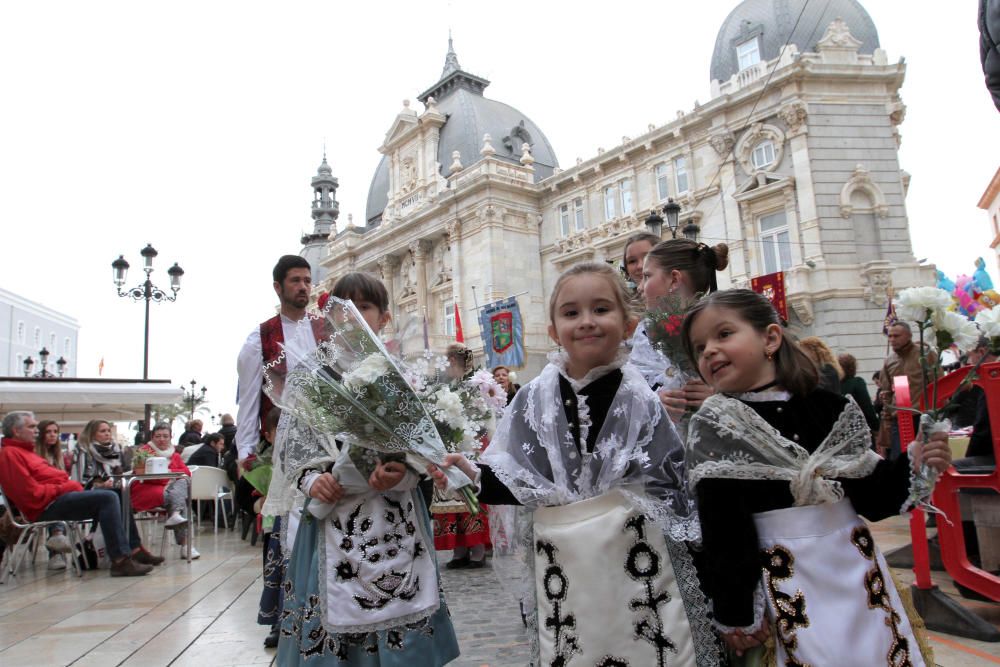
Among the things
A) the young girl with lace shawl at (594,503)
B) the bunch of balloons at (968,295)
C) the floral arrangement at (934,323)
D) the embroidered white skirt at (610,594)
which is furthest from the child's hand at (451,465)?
the bunch of balloons at (968,295)

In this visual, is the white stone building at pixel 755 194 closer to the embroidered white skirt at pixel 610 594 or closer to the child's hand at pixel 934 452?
the child's hand at pixel 934 452

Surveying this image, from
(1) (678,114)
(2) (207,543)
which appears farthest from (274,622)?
(1) (678,114)

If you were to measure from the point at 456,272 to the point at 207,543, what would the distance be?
1875 cm

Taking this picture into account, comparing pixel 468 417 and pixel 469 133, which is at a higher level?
pixel 469 133

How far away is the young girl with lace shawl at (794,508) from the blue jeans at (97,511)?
768 cm

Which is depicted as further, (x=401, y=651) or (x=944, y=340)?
(x=944, y=340)

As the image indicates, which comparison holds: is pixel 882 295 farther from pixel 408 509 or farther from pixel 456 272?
pixel 408 509

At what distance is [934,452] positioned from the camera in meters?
1.96

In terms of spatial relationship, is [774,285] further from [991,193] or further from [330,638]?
[991,193]

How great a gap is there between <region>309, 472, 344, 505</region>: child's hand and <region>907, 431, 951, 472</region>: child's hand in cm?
205

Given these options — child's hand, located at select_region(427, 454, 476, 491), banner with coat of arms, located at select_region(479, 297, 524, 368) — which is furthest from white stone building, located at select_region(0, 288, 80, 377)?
child's hand, located at select_region(427, 454, 476, 491)

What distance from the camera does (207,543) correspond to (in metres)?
10.7

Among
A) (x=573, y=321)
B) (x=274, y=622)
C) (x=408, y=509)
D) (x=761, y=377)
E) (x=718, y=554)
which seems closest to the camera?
(x=718, y=554)

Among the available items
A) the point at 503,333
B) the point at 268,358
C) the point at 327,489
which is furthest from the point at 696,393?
the point at 503,333
